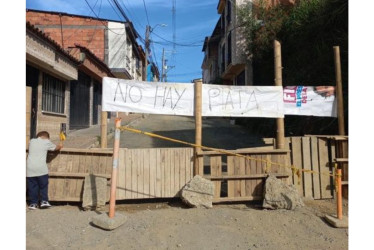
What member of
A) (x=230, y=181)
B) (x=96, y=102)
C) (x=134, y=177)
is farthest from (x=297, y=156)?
(x=96, y=102)

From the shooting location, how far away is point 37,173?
188 inches

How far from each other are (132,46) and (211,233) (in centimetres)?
2275

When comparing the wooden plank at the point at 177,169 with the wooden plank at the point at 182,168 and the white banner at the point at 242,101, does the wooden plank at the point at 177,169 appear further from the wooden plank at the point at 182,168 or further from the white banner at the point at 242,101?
the white banner at the point at 242,101

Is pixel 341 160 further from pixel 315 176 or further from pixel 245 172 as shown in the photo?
pixel 245 172

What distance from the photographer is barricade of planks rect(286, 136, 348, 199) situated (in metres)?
5.49

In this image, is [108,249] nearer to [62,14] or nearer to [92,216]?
[92,216]

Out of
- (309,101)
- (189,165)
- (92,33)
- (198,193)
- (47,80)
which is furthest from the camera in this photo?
(92,33)

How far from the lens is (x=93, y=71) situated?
14.3 metres

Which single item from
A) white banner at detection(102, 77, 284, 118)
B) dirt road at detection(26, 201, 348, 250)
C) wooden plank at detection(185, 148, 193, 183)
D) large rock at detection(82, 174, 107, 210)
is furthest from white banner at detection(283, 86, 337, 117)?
large rock at detection(82, 174, 107, 210)

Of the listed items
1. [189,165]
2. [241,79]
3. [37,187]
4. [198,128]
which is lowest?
[37,187]

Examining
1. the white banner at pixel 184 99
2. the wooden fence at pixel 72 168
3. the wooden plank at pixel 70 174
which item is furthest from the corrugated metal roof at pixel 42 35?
the wooden plank at pixel 70 174

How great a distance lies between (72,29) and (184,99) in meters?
17.0

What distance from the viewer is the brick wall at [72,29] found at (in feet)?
61.0

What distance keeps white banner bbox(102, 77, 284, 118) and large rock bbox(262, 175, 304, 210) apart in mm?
1309
